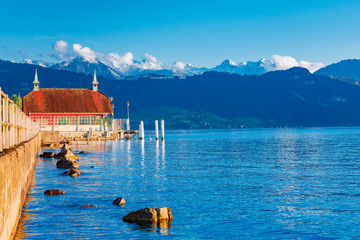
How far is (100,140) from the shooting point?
11112 centimetres

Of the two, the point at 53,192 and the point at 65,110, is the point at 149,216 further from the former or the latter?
the point at 65,110

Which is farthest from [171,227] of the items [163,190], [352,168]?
[352,168]

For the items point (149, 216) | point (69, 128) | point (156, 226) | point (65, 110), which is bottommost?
point (156, 226)

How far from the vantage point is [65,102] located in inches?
4471

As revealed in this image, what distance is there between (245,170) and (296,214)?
22484mm

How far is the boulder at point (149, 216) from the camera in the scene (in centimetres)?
2078

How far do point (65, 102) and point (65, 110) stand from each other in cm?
376

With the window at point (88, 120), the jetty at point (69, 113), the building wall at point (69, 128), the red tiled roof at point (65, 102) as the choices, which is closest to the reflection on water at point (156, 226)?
the jetty at point (69, 113)

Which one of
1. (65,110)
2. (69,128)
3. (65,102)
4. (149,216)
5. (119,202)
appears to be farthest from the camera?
(65,102)

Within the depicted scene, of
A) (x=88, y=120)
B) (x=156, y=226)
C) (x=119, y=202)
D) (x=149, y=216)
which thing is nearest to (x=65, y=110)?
(x=88, y=120)

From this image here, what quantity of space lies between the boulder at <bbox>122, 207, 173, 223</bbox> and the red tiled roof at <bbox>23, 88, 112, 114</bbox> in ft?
304

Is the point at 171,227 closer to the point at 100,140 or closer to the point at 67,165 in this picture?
the point at 67,165

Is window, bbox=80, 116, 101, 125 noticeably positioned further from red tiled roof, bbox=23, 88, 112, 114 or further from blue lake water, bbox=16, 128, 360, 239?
blue lake water, bbox=16, 128, 360, 239

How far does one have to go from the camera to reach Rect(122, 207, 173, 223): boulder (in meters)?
20.8
